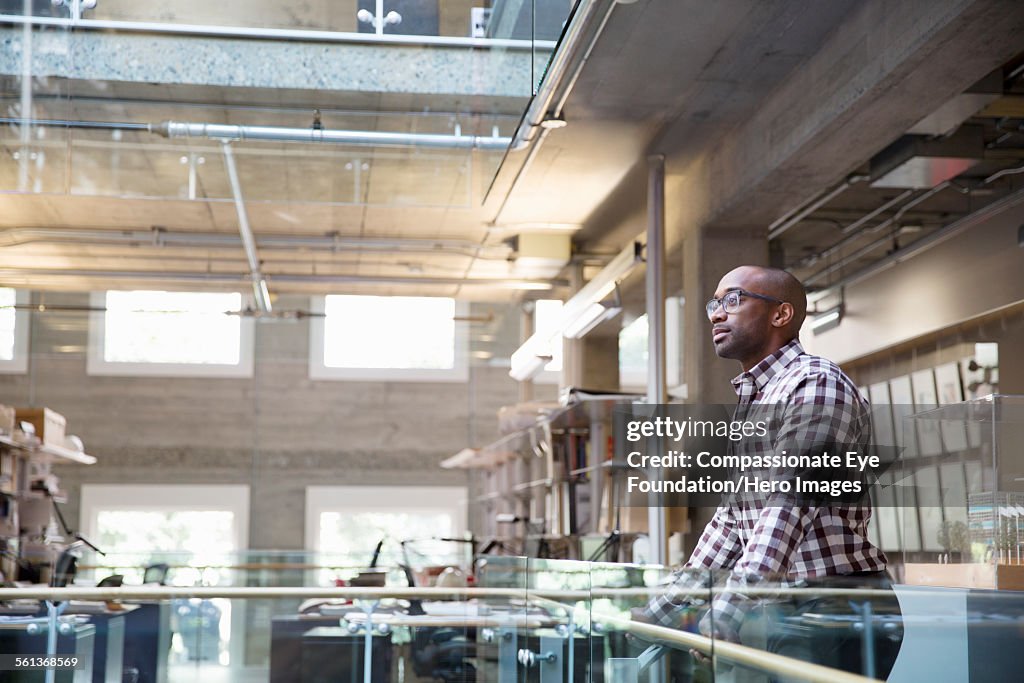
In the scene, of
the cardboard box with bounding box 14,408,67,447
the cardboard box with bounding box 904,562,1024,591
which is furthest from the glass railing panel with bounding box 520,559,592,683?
the cardboard box with bounding box 14,408,67,447

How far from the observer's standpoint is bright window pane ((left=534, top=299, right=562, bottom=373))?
34.5 feet

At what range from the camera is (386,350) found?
667 inches

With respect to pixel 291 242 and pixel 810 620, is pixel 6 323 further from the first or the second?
pixel 810 620

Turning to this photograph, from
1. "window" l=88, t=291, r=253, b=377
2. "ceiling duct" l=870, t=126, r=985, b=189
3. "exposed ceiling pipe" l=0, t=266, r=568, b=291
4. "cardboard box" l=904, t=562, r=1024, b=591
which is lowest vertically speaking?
"cardboard box" l=904, t=562, r=1024, b=591

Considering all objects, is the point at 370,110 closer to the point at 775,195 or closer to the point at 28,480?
the point at 775,195

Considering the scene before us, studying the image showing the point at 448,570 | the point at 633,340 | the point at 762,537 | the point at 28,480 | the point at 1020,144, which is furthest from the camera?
the point at 633,340

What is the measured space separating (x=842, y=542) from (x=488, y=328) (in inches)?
515

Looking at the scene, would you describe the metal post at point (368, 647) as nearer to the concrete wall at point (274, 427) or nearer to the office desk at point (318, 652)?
the office desk at point (318, 652)

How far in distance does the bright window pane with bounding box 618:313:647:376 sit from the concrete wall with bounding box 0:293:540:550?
7.50 ft

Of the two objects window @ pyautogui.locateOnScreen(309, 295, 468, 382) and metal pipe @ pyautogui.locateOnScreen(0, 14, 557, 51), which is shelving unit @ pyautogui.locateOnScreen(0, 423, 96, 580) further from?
metal pipe @ pyautogui.locateOnScreen(0, 14, 557, 51)

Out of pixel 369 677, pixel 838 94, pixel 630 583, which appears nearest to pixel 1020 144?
pixel 838 94

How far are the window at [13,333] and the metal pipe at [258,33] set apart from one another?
3490 millimetres

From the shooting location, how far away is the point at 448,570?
1022 centimetres

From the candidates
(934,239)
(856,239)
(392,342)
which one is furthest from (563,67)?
(392,342)
